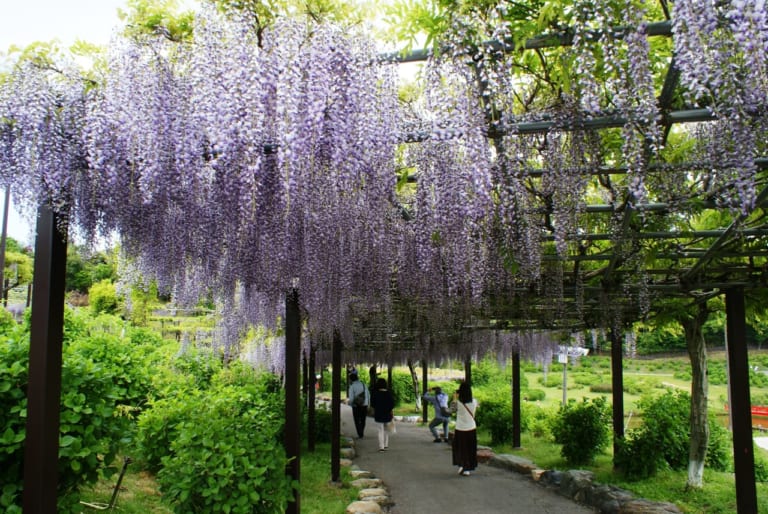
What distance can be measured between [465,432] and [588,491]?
2.05 m

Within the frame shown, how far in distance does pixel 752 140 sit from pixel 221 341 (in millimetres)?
8356

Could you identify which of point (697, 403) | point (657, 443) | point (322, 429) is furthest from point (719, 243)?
point (322, 429)

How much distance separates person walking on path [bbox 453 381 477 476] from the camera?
8648mm

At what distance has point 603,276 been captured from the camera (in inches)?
239

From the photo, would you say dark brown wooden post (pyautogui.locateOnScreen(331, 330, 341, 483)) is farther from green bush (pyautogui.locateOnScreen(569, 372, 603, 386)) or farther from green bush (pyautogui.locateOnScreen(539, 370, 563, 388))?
green bush (pyautogui.locateOnScreen(539, 370, 563, 388))

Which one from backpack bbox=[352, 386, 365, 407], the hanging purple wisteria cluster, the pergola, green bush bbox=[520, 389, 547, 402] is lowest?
green bush bbox=[520, 389, 547, 402]

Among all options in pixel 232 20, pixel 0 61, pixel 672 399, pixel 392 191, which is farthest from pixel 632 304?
pixel 0 61

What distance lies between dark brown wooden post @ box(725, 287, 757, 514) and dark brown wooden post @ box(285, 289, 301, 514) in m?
3.67

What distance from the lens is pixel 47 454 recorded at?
253 cm

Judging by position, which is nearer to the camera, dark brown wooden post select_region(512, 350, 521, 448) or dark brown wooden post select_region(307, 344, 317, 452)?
dark brown wooden post select_region(307, 344, 317, 452)

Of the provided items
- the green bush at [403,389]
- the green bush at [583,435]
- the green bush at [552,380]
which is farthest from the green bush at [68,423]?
the green bush at [552,380]

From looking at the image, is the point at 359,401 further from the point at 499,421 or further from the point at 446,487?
the point at 446,487

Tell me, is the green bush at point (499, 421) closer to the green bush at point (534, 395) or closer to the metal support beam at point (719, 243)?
the metal support beam at point (719, 243)

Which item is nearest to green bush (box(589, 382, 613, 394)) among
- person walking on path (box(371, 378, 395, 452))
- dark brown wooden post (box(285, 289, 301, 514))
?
person walking on path (box(371, 378, 395, 452))
